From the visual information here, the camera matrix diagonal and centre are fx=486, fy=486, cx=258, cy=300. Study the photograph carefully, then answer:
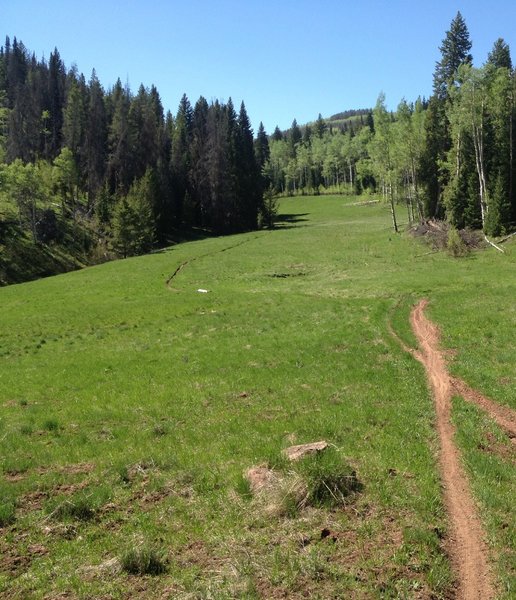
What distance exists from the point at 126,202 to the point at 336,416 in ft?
227

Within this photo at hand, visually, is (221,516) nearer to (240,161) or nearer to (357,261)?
(357,261)

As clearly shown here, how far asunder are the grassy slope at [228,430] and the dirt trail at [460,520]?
12.3 inches

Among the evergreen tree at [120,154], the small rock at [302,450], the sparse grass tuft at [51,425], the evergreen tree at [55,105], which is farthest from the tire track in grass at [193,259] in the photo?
the evergreen tree at [55,105]

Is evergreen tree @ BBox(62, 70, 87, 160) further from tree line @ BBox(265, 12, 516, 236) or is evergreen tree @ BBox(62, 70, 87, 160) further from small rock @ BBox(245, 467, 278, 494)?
small rock @ BBox(245, 467, 278, 494)

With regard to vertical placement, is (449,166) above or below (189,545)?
above

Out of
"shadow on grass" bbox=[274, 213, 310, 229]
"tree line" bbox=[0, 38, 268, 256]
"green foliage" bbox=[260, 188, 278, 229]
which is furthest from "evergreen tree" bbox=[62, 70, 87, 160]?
"shadow on grass" bbox=[274, 213, 310, 229]

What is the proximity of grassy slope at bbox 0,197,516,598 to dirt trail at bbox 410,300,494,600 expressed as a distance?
312 mm

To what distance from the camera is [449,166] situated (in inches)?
2662

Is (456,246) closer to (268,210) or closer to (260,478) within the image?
(260,478)

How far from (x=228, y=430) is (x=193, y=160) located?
11547 centimetres

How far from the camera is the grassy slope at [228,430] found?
27.5 ft

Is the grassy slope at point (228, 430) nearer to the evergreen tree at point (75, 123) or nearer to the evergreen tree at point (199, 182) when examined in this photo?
the evergreen tree at point (199, 182)

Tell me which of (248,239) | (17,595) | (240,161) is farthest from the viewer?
(240,161)

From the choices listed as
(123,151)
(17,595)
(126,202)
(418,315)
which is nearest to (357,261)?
(418,315)
